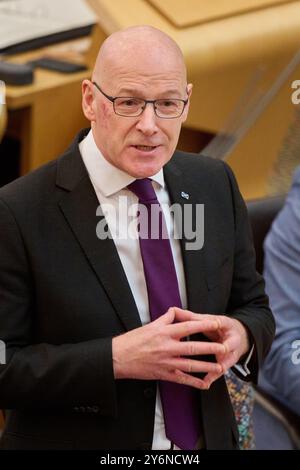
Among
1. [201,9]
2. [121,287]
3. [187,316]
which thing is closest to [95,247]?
[121,287]

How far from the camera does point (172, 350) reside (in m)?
1.33

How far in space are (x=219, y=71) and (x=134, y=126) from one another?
109 cm

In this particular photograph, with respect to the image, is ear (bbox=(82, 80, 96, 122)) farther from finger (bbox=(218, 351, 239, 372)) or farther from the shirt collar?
finger (bbox=(218, 351, 239, 372))

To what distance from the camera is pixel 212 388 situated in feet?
4.93

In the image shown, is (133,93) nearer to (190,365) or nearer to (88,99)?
(88,99)

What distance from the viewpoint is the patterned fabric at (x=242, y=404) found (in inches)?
63.9

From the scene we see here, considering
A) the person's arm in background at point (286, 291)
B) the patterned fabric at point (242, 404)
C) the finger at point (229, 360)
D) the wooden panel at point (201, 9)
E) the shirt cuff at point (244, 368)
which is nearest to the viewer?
the finger at point (229, 360)

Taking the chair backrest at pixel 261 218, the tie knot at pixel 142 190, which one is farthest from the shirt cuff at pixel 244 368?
the chair backrest at pixel 261 218

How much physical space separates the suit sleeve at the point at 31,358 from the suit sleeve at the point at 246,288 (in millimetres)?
277

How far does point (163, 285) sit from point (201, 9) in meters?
1.13

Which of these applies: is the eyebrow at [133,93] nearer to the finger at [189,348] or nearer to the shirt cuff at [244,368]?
the finger at [189,348]

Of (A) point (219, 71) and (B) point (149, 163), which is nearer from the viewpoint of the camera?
(B) point (149, 163)
